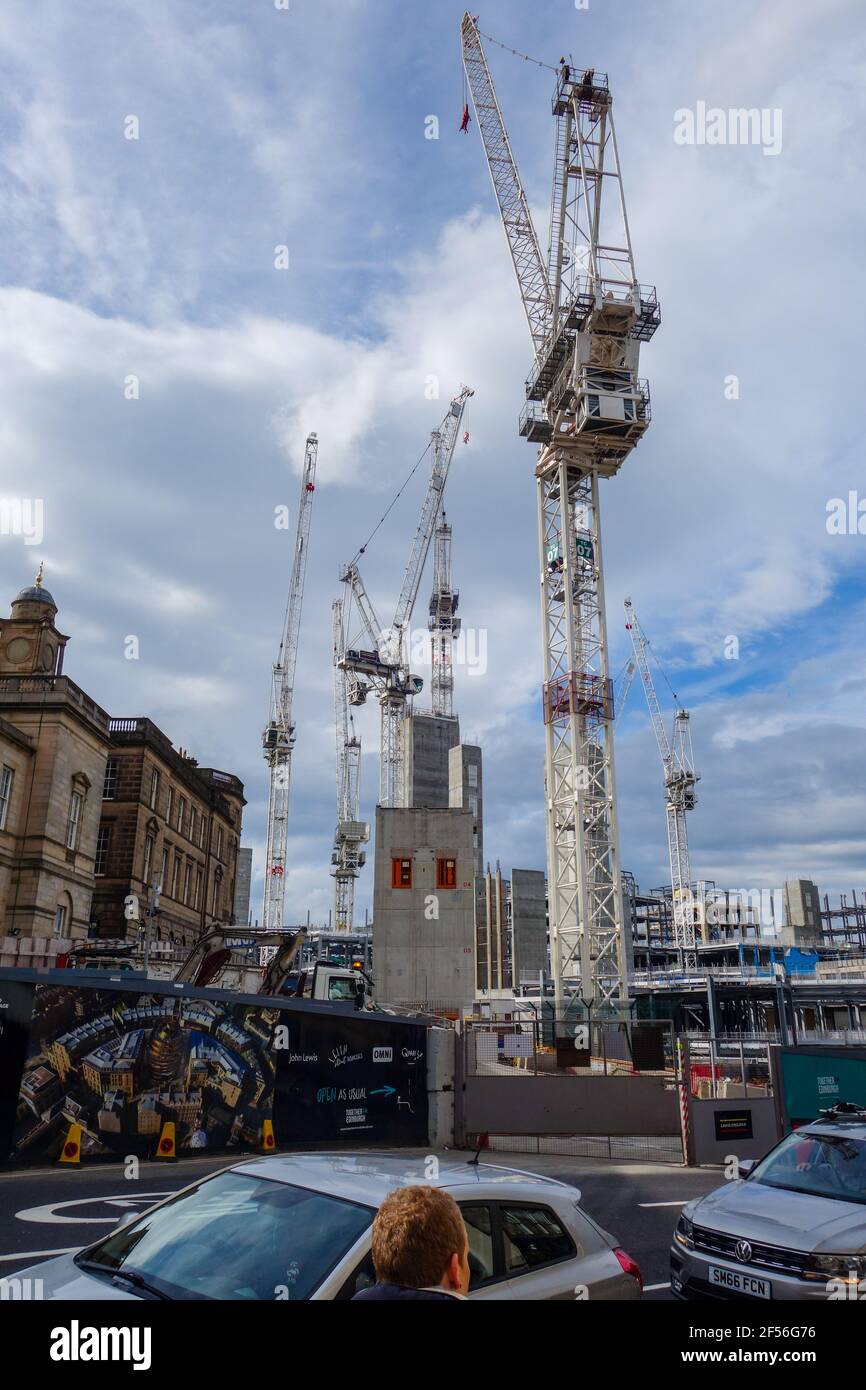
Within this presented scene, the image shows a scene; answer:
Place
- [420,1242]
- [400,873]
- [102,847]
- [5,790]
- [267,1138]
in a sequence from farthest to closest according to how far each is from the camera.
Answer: [102,847] → [5,790] → [400,873] → [267,1138] → [420,1242]

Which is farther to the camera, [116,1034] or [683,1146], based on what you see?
[683,1146]

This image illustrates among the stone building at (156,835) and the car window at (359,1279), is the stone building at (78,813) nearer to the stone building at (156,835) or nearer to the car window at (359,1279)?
the stone building at (156,835)

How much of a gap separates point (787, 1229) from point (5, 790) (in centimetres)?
3742

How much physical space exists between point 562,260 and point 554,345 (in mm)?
8419

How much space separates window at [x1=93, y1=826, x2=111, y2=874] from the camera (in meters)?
48.0

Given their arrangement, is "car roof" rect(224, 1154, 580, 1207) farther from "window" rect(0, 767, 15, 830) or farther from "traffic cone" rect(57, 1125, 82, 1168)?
"window" rect(0, 767, 15, 830)

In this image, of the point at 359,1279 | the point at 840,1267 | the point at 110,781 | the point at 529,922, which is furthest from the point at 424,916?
the point at 529,922

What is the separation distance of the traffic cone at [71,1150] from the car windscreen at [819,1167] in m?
9.80

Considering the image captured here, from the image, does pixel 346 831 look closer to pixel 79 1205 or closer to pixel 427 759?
pixel 427 759

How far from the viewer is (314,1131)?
1612 cm

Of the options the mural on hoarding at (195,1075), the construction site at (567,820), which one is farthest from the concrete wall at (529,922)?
the mural on hoarding at (195,1075)

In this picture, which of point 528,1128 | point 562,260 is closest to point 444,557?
point 562,260

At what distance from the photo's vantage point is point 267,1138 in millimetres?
15445
